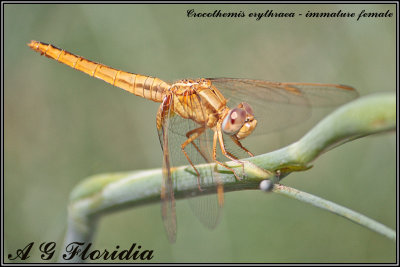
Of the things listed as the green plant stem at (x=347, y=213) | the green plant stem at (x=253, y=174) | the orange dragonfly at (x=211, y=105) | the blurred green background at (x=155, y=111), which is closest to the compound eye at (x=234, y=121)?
the orange dragonfly at (x=211, y=105)

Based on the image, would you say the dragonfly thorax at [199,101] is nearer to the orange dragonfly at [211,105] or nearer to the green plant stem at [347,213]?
the orange dragonfly at [211,105]

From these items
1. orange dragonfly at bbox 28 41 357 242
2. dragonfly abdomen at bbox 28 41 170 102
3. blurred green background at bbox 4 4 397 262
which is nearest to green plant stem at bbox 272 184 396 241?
orange dragonfly at bbox 28 41 357 242

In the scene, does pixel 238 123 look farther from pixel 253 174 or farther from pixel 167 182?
pixel 253 174

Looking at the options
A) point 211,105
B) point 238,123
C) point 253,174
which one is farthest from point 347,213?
point 211,105

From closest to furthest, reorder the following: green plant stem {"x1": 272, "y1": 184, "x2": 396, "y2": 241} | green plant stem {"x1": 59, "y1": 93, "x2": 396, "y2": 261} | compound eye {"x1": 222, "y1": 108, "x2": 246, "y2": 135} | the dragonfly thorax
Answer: green plant stem {"x1": 59, "y1": 93, "x2": 396, "y2": 261} → green plant stem {"x1": 272, "y1": 184, "x2": 396, "y2": 241} → compound eye {"x1": 222, "y1": 108, "x2": 246, "y2": 135} → the dragonfly thorax

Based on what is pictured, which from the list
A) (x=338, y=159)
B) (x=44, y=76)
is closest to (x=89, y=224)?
(x=338, y=159)

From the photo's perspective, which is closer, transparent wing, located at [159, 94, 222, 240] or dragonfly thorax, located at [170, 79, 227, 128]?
transparent wing, located at [159, 94, 222, 240]

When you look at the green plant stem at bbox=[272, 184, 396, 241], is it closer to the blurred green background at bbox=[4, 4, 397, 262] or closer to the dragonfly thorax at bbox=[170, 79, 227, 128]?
the dragonfly thorax at bbox=[170, 79, 227, 128]

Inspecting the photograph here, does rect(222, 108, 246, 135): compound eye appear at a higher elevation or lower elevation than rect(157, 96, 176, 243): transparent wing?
higher
